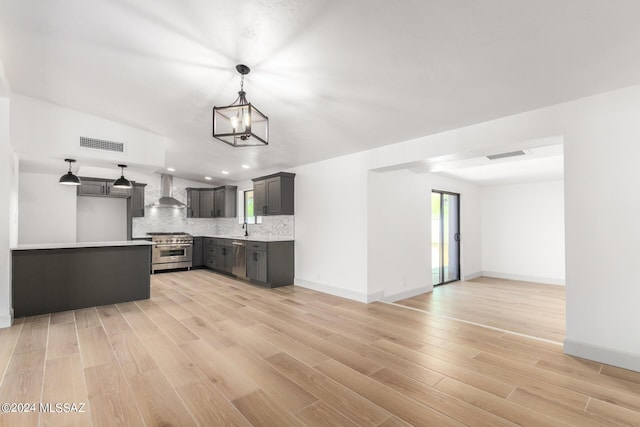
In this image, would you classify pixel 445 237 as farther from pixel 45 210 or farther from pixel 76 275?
pixel 45 210

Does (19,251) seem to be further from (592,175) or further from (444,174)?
(444,174)

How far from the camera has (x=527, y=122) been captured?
2.97 metres

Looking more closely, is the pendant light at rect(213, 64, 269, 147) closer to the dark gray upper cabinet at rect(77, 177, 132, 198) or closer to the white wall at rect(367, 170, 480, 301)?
the white wall at rect(367, 170, 480, 301)

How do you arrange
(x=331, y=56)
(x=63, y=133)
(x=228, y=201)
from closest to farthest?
1. (x=331, y=56)
2. (x=63, y=133)
3. (x=228, y=201)

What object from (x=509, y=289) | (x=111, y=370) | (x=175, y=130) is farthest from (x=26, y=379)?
(x=509, y=289)

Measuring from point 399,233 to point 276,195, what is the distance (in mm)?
2567

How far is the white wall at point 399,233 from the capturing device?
466cm

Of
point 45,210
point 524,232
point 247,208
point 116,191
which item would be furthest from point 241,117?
point 524,232

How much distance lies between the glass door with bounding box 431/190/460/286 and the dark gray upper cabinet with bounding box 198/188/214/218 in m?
6.12

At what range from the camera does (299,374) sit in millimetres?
2340

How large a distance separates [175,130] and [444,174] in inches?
210

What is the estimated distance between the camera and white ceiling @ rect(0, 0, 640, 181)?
183 centimetres

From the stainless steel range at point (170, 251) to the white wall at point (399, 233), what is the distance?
5295 millimetres

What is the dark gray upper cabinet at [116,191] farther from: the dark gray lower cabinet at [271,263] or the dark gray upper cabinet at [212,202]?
the dark gray lower cabinet at [271,263]
